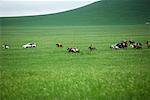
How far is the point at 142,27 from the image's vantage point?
10.4 feet

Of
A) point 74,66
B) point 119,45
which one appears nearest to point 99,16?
point 119,45

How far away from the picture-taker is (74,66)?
9.13 feet

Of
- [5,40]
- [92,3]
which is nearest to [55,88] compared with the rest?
[5,40]

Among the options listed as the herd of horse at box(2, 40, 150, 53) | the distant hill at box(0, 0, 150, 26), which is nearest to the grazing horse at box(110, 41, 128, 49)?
the herd of horse at box(2, 40, 150, 53)

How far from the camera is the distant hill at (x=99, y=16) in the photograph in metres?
2.98

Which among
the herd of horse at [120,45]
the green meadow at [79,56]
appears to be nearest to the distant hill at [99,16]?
the green meadow at [79,56]

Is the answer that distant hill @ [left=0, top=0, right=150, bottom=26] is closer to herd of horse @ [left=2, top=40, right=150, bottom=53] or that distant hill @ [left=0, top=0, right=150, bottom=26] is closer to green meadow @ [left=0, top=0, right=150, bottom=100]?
green meadow @ [left=0, top=0, right=150, bottom=100]

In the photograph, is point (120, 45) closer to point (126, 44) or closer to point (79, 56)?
point (126, 44)

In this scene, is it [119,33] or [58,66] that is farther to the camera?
[119,33]

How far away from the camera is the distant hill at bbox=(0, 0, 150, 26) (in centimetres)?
298

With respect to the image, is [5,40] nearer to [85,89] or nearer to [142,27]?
[85,89]

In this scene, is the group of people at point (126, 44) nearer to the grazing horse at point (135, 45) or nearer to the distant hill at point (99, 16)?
the grazing horse at point (135, 45)

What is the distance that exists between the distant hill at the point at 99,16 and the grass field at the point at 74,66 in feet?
0.20

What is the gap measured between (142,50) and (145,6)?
18.2 inches
